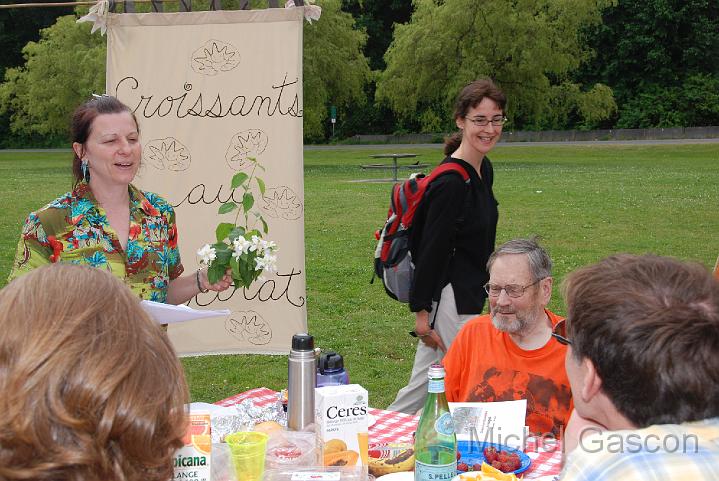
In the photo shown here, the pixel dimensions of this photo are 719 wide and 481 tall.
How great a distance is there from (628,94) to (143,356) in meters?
44.0

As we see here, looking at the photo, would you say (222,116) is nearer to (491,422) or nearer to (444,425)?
(491,422)

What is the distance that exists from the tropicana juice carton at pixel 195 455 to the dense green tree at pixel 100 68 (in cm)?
2688

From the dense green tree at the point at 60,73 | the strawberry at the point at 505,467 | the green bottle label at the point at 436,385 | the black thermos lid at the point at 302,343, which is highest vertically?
the dense green tree at the point at 60,73

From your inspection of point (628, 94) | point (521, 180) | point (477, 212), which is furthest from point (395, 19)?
point (477, 212)

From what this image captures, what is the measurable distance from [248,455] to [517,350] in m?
1.49

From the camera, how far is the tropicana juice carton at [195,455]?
1.98 m

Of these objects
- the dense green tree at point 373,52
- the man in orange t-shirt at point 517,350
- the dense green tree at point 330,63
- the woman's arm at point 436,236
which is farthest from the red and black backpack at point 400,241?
the dense green tree at point 373,52

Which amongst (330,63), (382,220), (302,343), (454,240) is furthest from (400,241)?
(330,63)

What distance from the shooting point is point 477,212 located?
4105 millimetres

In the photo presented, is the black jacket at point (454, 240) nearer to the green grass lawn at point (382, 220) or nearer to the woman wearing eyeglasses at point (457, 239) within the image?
the woman wearing eyeglasses at point (457, 239)

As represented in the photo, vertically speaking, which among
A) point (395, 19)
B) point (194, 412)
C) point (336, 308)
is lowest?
point (336, 308)

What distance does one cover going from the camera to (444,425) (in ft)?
7.43

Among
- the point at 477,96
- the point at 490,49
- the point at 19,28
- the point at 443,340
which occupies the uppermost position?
the point at 19,28

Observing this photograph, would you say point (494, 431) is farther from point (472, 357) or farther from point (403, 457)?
point (472, 357)
